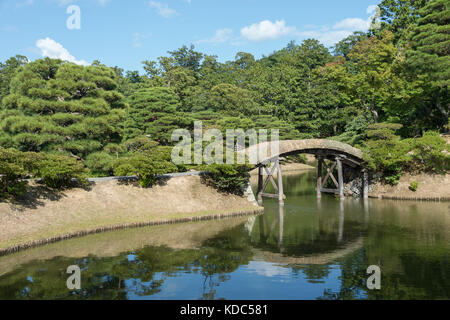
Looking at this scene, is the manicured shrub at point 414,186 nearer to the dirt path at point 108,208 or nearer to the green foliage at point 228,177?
the dirt path at point 108,208

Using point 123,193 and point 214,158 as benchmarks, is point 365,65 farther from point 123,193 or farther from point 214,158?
point 123,193

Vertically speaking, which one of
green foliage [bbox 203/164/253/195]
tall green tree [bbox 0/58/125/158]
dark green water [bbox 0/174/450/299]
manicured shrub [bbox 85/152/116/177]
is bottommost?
dark green water [bbox 0/174/450/299]

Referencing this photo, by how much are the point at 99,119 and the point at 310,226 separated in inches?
774

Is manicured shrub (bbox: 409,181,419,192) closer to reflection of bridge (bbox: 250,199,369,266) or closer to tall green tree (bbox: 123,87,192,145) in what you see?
reflection of bridge (bbox: 250,199,369,266)

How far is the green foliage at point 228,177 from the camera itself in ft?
104

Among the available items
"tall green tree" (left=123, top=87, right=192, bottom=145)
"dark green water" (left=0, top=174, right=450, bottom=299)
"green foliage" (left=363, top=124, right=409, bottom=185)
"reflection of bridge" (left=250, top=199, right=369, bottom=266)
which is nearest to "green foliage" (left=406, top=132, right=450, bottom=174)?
"green foliage" (left=363, top=124, right=409, bottom=185)

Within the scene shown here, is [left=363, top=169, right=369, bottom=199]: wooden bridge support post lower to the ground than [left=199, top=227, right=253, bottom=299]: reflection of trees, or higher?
higher

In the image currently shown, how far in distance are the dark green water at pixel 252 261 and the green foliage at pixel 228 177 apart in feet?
13.8

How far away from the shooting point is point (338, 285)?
1571 cm

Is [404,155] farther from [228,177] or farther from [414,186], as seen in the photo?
[228,177]

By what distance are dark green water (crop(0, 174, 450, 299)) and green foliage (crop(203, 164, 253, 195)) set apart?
4206mm

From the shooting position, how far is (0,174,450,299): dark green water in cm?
1520

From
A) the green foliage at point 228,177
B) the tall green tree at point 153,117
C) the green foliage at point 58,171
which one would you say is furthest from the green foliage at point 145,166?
the tall green tree at point 153,117
